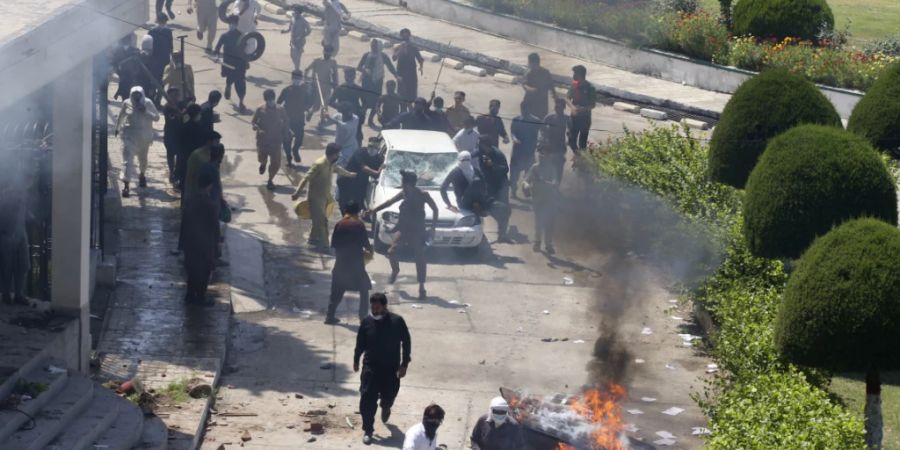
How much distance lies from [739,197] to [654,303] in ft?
5.71

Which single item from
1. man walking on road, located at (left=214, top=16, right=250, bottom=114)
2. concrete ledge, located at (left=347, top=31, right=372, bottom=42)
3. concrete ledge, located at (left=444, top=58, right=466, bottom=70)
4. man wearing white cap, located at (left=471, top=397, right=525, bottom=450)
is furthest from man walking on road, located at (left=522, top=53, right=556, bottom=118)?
man wearing white cap, located at (left=471, top=397, right=525, bottom=450)

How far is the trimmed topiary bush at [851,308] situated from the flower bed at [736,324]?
33 centimetres

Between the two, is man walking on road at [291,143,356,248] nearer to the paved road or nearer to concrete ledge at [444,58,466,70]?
the paved road

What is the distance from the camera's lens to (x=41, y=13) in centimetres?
1066

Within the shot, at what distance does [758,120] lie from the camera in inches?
701

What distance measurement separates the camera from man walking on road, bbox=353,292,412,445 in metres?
13.1

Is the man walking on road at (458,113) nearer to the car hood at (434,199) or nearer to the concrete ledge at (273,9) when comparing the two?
the car hood at (434,199)

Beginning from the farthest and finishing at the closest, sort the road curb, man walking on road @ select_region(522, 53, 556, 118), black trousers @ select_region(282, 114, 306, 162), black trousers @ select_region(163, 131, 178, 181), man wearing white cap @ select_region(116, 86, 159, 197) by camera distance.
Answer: the road curb, man walking on road @ select_region(522, 53, 556, 118), black trousers @ select_region(282, 114, 306, 162), man wearing white cap @ select_region(116, 86, 159, 197), black trousers @ select_region(163, 131, 178, 181)

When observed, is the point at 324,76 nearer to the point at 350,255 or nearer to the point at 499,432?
the point at 350,255

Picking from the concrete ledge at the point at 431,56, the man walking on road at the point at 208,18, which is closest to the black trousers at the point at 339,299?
the man walking on road at the point at 208,18

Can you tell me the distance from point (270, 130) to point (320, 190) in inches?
110

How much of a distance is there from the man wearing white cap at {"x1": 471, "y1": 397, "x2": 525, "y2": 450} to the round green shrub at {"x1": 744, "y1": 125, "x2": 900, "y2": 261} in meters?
4.61

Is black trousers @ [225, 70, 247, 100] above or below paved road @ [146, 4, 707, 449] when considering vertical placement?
above

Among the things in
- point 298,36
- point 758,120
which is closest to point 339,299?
point 758,120
